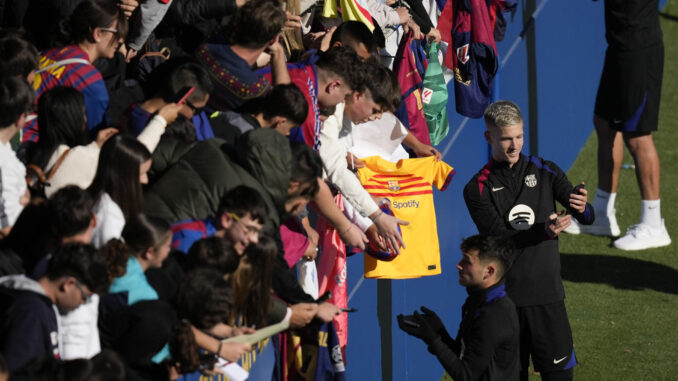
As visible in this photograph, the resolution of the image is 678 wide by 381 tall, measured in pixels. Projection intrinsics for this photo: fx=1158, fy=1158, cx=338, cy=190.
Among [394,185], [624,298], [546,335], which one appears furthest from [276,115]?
[624,298]

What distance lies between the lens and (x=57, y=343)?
10.9 feet

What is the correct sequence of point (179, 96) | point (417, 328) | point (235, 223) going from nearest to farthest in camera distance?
point (235, 223), point (179, 96), point (417, 328)

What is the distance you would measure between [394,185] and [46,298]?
3.33 m

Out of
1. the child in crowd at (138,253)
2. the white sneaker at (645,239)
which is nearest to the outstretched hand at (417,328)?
the child in crowd at (138,253)

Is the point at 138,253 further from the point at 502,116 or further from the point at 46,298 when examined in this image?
the point at 502,116

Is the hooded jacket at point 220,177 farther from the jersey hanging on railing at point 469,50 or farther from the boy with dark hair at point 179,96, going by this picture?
the jersey hanging on railing at point 469,50

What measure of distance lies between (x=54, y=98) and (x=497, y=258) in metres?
2.27

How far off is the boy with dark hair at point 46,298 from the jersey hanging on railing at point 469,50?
494 cm

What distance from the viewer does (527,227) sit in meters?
6.34

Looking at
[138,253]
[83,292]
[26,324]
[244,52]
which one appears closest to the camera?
[26,324]

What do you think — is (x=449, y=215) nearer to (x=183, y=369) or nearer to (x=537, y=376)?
(x=537, y=376)

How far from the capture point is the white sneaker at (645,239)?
1077 centimetres

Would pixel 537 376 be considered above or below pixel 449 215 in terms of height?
below

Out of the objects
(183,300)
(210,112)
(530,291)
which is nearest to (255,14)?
(210,112)
